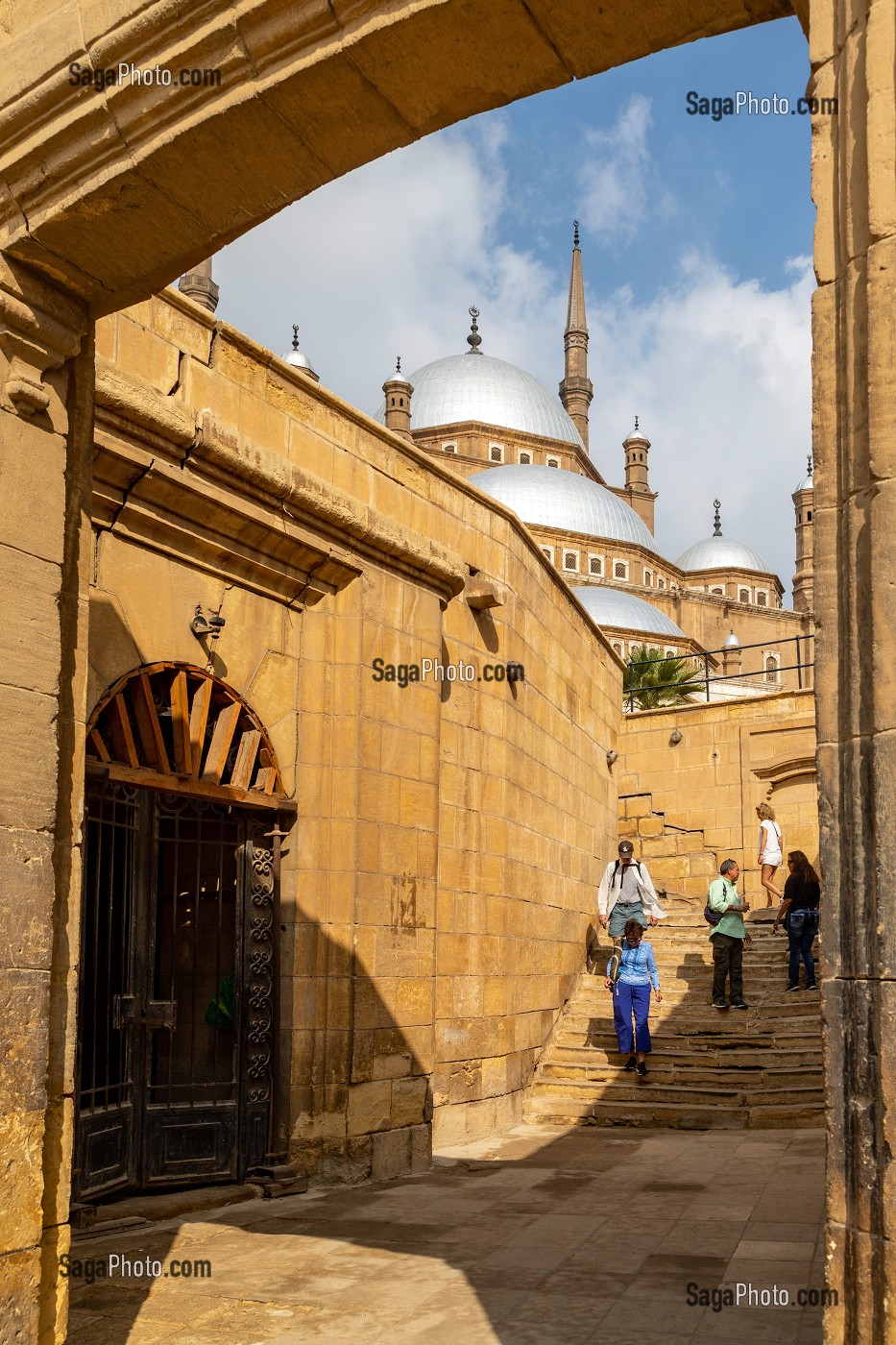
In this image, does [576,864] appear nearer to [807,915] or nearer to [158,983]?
[807,915]

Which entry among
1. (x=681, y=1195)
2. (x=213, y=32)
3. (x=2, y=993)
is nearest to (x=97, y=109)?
(x=213, y=32)

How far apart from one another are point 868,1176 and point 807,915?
9.69 m

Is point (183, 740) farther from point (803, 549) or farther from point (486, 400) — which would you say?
point (803, 549)

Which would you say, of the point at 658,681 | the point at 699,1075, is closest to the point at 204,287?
the point at 658,681

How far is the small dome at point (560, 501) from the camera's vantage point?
5344cm

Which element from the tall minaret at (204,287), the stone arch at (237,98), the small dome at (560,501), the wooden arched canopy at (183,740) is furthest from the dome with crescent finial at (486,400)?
the stone arch at (237,98)

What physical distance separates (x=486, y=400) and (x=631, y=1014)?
5294cm

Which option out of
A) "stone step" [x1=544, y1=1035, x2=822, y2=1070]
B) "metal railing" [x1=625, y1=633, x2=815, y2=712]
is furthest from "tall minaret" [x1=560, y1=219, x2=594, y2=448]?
"stone step" [x1=544, y1=1035, x2=822, y2=1070]

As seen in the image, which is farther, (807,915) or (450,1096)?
(807,915)

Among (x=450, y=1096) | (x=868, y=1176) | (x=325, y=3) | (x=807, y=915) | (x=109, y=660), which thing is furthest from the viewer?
(x=807, y=915)

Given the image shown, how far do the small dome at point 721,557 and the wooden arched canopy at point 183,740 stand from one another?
202 ft

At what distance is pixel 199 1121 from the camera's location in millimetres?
7242

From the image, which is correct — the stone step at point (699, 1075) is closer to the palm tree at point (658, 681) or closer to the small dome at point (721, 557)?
the palm tree at point (658, 681)

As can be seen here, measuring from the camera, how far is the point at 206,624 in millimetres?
7270
